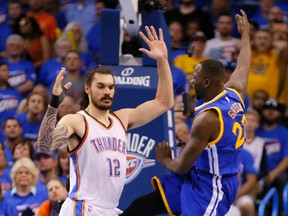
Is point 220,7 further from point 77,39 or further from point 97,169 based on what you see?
point 97,169

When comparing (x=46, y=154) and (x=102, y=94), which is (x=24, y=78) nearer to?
(x=46, y=154)

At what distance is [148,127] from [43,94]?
320 cm

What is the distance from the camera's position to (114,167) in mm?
7984

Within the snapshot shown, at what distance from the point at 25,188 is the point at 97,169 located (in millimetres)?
2956

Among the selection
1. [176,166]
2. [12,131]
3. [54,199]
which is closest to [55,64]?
[12,131]

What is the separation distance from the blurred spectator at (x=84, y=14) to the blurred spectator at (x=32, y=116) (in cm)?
213

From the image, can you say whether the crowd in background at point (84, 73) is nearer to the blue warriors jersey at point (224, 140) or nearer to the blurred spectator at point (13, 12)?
the blurred spectator at point (13, 12)

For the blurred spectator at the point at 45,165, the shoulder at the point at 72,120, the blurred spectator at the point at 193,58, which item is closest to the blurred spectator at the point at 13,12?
the blurred spectator at the point at 193,58

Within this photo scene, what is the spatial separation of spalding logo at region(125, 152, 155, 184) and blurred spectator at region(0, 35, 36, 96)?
3.87 meters

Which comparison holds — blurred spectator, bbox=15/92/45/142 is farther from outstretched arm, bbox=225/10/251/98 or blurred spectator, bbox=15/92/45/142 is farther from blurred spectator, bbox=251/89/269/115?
outstretched arm, bbox=225/10/251/98

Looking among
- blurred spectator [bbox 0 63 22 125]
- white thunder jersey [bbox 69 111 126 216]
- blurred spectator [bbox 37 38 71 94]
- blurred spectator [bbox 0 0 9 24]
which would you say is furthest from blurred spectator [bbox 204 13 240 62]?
white thunder jersey [bbox 69 111 126 216]

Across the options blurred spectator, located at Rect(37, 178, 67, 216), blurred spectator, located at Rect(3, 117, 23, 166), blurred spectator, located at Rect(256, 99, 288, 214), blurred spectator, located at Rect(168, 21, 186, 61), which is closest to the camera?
blurred spectator, located at Rect(37, 178, 67, 216)

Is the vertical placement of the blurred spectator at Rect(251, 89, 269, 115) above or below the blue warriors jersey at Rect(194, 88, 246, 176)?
above

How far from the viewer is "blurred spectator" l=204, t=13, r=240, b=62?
1307 cm
